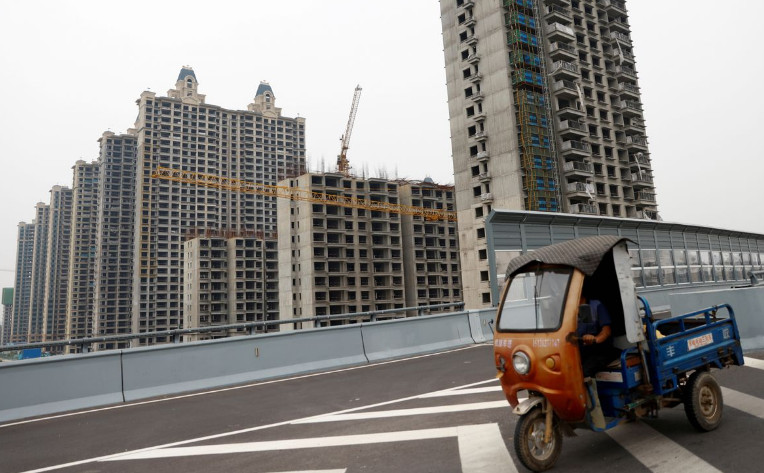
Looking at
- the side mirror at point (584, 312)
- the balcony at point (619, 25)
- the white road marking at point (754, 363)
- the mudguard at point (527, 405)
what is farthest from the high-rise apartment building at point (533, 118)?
the side mirror at point (584, 312)

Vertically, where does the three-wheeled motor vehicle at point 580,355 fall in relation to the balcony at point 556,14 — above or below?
below

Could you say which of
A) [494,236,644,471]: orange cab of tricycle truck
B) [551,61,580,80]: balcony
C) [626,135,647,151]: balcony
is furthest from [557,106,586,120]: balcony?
[494,236,644,471]: orange cab of tricycle truck

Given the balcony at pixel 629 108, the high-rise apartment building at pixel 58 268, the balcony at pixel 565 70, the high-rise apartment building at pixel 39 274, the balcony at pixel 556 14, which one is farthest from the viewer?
the high-rise apartment building at pixel 39 274

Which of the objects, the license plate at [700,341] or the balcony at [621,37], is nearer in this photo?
the license plate at [700,341]

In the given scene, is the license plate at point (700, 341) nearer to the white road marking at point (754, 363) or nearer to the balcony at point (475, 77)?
the white road marking at point (754, 363)

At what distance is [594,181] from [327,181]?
154ft

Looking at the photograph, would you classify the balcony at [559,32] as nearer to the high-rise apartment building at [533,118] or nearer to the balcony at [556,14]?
the high-rise apartment building at [533,118]

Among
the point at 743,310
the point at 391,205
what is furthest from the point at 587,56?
the point at 743,310

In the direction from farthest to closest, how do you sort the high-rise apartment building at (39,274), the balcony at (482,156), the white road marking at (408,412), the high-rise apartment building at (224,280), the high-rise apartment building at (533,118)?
the high-rise apartment building at (39,274), the high-rise apartment building at (224,280), the balcony at (482,156), the high-rise apartment building at (533,118), the white road marking at (408,412)

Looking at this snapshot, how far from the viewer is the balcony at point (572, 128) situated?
6669cm

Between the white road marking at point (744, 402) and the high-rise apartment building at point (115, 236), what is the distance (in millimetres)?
126528

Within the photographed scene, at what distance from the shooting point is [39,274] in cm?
16850

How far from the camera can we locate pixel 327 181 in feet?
306

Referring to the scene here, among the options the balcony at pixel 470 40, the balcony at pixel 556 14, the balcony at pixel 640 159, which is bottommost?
the balcony at pixel 640 159
